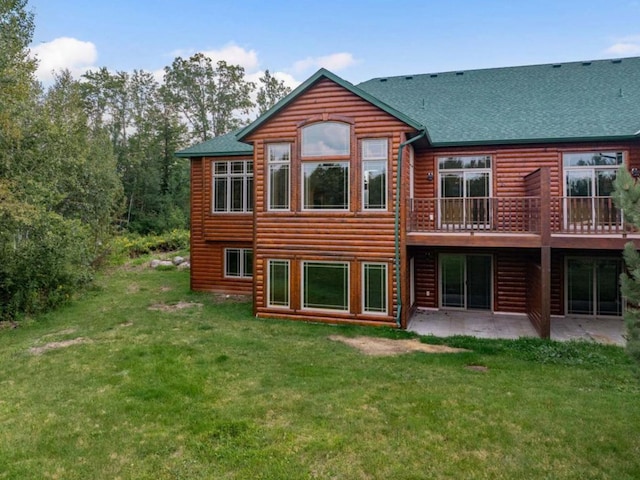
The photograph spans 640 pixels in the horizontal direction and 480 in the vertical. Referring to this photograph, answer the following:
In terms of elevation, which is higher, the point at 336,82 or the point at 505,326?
the point at 336,82

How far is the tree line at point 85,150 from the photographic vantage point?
988 cm

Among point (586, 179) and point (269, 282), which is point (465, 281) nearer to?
point (586, 179)

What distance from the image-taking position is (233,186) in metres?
12.7

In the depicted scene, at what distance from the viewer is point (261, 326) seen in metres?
9.14

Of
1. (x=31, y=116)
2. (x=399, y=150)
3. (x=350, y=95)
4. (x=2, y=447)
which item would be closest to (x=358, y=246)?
(x=399, y=150)

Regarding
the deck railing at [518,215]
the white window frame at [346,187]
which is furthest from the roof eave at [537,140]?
the white window frame at [346,187]

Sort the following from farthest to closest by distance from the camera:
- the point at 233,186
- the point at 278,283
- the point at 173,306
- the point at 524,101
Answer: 1. the point at 233,186
2. the point at 524,101
3. the point at 173,306
4. the point at 278,283

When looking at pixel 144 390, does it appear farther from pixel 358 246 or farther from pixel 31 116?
pixel 31 116

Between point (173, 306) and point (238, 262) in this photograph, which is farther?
→ point (238, 262)

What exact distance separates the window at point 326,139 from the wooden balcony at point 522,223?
216 cm

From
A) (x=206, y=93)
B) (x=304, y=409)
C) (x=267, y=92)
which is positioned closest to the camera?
(x=304, y=409)

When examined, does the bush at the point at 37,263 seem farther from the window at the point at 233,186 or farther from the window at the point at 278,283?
the window at the point at 278,283

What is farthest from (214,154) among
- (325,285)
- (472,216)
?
(472,216)

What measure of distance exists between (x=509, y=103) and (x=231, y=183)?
871 cm
